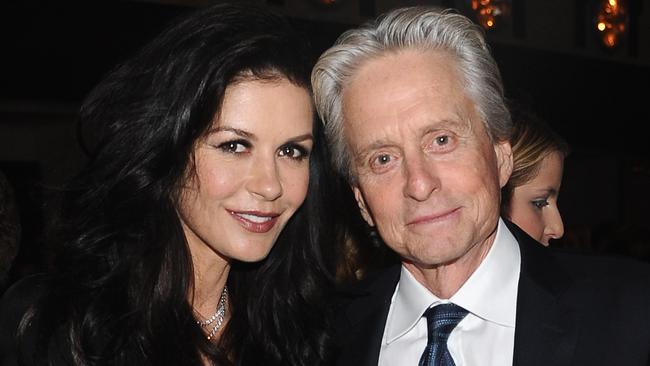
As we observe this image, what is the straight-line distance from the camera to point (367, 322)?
2.78m

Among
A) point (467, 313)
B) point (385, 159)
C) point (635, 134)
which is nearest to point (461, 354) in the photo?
point (467, 313)

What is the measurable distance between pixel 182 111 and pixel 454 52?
913mm

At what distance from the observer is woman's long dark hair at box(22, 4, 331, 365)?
8.43 feet

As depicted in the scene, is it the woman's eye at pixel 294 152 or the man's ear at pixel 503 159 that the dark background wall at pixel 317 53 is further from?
the man's ear at pixel 503 159

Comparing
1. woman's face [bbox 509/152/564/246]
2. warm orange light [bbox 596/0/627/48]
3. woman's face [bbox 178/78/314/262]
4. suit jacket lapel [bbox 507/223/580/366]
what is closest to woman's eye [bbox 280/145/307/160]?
woman's face [bbox 178/78/314/262]

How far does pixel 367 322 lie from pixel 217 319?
1.93 ft

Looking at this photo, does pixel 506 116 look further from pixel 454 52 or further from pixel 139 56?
pixel 139 56

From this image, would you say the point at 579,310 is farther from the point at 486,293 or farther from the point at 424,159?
the point at 424,159

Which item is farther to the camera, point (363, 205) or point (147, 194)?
point (363, 205)

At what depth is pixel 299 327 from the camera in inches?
122

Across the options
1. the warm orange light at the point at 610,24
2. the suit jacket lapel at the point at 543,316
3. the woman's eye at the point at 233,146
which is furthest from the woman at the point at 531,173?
the warm orange light at the point at 610,24

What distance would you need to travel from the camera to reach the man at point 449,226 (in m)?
2.34

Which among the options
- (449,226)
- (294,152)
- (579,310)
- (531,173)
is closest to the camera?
(579,310)

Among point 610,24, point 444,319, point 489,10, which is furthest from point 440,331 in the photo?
point 610,24
